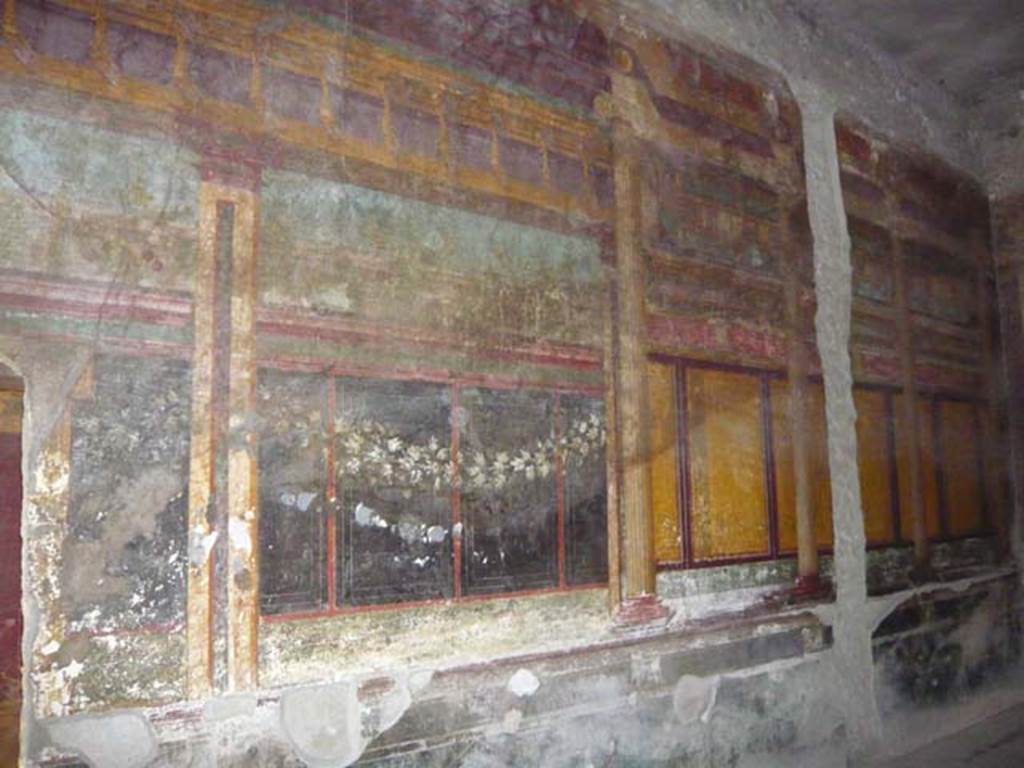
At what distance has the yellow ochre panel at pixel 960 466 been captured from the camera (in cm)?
393

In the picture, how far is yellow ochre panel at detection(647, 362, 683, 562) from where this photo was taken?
8.79ft

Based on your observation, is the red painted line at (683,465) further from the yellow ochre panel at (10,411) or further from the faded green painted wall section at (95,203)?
the yellow ochre panel at (10,411)

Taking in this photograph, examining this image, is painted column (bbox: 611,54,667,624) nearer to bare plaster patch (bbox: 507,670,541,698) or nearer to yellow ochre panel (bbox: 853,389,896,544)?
bare plaster patch (bbox: 507,670,541,698)

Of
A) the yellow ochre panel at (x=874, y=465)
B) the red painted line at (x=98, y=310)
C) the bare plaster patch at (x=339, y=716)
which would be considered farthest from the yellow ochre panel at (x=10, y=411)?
the yellow ochre panel at (x=874, y=465)

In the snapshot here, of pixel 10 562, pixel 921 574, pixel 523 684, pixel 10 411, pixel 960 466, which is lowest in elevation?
pixel 523 684

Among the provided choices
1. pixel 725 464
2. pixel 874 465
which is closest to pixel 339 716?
pixel 725 464

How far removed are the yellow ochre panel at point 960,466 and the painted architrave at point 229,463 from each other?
3260 mm

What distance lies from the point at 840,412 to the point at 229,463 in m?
2.46

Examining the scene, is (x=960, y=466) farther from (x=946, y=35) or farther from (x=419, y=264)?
(x=419, y=264)

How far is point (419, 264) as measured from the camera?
7.20 ft

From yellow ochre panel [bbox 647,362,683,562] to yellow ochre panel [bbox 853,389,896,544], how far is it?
3.65 ft

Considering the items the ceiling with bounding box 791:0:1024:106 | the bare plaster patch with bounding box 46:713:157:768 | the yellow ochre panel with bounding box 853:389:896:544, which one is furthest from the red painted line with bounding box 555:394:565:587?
the ceiling with bounding box 791:0:1024:106

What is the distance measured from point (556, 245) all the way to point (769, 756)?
6.00 ft

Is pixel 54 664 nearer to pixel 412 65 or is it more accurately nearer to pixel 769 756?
pixel 412 65
